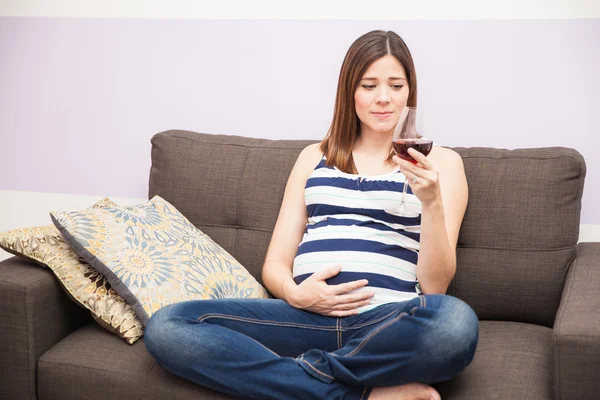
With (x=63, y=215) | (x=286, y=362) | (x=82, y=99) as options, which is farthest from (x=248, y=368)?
(x=82, y=99)

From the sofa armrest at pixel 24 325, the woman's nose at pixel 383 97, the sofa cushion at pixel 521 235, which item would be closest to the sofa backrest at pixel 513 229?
the sofa cushion at pixel 521 235

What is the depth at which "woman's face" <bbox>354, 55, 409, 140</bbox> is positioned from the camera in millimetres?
2021

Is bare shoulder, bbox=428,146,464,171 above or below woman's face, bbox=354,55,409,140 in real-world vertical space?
below

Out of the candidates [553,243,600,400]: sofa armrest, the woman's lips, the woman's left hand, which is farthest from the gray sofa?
the woman's left hand

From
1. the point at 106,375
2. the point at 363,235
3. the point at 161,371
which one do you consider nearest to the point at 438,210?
the point at 363,235

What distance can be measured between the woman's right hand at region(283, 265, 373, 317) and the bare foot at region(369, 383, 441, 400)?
240 millimetres

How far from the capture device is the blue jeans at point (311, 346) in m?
1.58

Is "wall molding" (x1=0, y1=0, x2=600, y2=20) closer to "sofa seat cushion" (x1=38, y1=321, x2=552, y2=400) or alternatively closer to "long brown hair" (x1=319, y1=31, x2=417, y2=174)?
"long brown hair" (x1=319, y1=31, x2=417, y2=174)

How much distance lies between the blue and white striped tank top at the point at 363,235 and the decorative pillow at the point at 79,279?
19.3 inches

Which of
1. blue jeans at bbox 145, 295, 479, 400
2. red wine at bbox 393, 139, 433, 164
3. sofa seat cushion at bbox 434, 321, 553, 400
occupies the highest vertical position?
red wine at bbox 393, 139, 433, 164

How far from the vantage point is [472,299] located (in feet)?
6.84

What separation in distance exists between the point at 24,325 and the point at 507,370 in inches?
49.6

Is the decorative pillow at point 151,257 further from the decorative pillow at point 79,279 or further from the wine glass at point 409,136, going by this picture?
the wine glass at point 409,136

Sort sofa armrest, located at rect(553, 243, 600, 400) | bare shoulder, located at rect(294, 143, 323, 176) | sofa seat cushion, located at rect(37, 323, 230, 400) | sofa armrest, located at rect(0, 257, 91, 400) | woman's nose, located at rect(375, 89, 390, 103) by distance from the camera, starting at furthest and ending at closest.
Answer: bare shoulder, located at rect(294, 143, 323, 176) → woman's nose, located at rect(375, 89, 390, 103) → sofa armrest, located at rect(0, 257, 91, 400) → sofa seat cushion, located at rect(37, 323, 230, 400) → sofa armrest, located at rect(553, 243, 600, 400)
